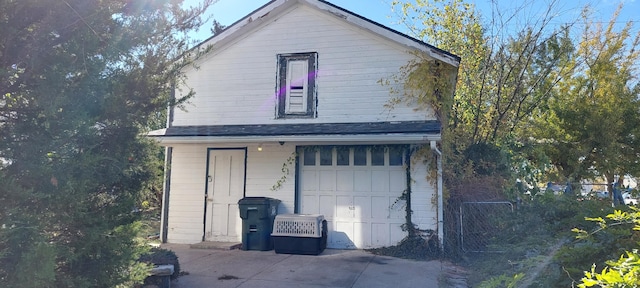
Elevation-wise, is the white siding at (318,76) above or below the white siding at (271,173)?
above

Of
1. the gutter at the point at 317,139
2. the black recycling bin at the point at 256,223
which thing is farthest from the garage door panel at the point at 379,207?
the black recycling bin at the point at 256,223

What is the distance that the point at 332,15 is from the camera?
9.30 m

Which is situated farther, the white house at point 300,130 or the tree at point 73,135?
the white house at point 300,130

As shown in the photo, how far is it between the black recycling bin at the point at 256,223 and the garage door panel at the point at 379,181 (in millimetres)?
2301

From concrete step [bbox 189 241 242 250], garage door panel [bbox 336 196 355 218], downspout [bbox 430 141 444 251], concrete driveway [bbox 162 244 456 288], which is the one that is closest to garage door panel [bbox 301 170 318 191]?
garage door panel [bbox 336 196 355 218]

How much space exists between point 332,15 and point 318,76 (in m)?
1.48

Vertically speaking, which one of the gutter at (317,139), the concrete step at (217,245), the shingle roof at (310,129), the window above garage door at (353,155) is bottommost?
the concrete step at (217,245)

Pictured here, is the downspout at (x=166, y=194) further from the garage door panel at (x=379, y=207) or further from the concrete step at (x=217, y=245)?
the garage door panel at (x=379, y=207)

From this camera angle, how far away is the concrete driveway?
19.3ft

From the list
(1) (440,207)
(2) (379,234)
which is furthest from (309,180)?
(1) (440,207)

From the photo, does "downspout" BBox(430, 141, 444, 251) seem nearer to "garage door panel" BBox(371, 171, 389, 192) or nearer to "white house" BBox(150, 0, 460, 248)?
"white house" BBox(150, 0, 460, 248)

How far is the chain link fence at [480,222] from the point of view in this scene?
8.18 metres

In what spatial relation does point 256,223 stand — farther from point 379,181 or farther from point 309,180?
point 379,181

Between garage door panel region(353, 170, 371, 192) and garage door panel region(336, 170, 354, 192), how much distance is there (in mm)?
101
